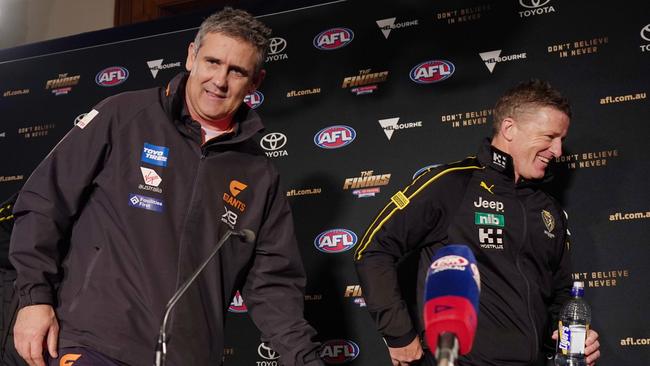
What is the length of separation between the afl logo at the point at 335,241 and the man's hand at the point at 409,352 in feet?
3.49

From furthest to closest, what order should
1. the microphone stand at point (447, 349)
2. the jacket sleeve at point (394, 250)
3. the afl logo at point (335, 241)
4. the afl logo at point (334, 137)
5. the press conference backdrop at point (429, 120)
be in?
the afl logo at point (334, 137)
the afl logo at point (335, 241)
the press conference backdrop at point (429, 120)
the jacket sleeve at point (394, 250)
the microphone stand at point (447, 349)

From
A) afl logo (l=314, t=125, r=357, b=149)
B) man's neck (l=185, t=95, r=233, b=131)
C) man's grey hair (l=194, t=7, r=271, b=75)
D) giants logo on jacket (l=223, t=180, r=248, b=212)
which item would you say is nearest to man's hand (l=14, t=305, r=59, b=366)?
giants logo on jacket (l=223, t=180, r=248, b=212)

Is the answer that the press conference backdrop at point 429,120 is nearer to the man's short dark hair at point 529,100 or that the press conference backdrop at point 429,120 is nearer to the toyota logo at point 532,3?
the toyota logo at point 532,3

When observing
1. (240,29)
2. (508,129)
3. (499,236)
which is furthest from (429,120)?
(240,29)

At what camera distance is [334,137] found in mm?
4301

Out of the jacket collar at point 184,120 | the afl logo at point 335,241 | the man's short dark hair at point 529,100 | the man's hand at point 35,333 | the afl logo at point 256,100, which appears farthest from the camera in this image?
the afl logo at point 256,100

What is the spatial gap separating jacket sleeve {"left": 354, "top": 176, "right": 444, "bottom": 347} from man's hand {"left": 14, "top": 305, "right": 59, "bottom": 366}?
1288 mm

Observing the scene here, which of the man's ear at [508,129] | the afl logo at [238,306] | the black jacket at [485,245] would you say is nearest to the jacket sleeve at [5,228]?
the afl logo at [238,306]

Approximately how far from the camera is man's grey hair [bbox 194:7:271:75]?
2.67m

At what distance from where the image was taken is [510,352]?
2914mm

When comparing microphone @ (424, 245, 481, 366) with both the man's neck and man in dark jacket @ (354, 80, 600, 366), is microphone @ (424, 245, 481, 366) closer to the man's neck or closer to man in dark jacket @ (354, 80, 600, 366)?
the man's neck

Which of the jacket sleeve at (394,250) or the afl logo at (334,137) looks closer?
the jacket sleeve at (394,250)

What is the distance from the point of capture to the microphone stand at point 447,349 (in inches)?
43.1

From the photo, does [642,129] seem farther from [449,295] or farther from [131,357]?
[449,295]
